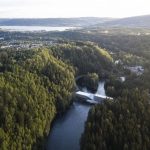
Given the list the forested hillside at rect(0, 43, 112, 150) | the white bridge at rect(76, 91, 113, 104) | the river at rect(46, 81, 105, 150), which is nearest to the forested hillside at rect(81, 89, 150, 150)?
the river at rect(46, 81, 105, 150)

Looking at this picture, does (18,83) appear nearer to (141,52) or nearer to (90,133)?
(90,133)

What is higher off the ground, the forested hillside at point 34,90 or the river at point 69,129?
the forested hillside at point 34,90

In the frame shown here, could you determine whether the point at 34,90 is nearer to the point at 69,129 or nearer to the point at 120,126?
→ the point at 69,129

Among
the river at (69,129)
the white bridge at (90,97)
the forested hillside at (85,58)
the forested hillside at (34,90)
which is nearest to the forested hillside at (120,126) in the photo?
the river at (69,129)

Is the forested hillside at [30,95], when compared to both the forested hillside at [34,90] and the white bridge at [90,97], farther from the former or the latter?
the white bridge at [90,97]

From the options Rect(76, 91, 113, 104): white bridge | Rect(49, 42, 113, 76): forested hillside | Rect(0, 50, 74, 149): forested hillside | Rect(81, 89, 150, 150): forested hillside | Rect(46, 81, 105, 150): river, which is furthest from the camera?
Rect(49, 42, 113, 76): forested hillside

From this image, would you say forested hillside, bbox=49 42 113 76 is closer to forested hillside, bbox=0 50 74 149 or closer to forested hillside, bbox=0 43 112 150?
forested hillside, bbox=0 43 112 150

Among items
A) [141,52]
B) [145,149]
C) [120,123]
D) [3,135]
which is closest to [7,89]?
[3,135]

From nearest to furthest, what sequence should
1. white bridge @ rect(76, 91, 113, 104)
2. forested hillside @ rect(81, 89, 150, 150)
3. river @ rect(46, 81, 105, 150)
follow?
forested hillside @ rect(81, 89, 150, 150) → river @ rect(46, 81, 105, 150) → white bridge @ rect(76, 91, 113, 104)

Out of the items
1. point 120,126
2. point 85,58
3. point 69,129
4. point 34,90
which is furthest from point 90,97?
point 85,58

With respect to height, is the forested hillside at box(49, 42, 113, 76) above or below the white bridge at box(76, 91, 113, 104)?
above
